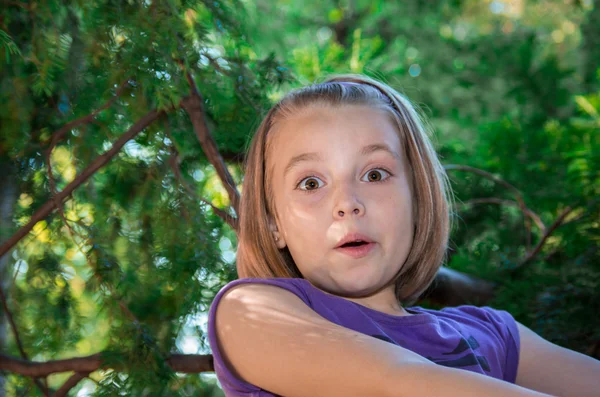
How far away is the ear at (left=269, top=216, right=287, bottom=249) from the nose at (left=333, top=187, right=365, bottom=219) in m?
0.22

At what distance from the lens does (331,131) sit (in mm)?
1425

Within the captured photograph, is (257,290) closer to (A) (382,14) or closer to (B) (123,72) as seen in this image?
(B) (123,72)

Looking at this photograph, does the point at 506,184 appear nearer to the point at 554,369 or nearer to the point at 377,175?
the point at 554,369

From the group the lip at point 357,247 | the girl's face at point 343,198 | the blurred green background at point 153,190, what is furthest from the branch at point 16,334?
the lip at point 357,247

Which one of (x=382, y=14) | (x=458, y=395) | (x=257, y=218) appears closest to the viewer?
(x=458, y=395)

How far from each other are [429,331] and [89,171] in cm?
79

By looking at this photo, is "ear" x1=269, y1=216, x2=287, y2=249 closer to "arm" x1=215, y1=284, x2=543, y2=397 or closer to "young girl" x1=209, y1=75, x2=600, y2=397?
"young girl" x1=209, y1=75, x2=600, y2=397

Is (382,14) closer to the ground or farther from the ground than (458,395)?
farther from the ground

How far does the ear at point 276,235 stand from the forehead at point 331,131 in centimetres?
13

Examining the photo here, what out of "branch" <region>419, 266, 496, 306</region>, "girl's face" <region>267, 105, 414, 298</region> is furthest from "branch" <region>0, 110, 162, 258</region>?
"branch" <region>419, 266, 496, 306</region>

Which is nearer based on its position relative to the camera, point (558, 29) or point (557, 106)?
point (557, 106)

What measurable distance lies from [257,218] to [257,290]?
33 cm

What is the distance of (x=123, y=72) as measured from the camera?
1452mm

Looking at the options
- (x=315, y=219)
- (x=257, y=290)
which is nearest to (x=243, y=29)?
(x=315, y=219)
